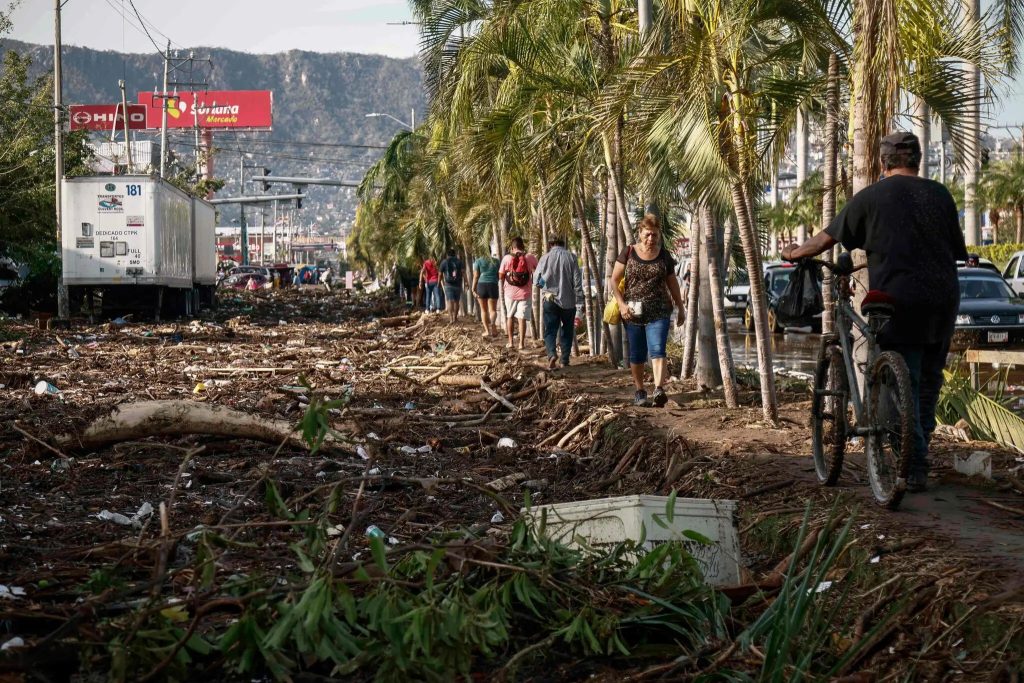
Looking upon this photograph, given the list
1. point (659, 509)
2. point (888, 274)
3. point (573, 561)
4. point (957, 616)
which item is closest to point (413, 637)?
point (573, 561)

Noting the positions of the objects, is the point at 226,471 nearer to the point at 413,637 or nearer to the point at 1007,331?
the point at 413,637

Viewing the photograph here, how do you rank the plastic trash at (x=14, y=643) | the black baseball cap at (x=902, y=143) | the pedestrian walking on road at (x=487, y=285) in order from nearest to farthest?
the plastic trash at (x=14, y=643)
the black baseball cap at (x=902, y=143)
the pedestrian walking on road at (x=487, y=285)

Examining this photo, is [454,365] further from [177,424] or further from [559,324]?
[177,424]

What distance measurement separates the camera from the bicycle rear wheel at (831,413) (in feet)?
23.6

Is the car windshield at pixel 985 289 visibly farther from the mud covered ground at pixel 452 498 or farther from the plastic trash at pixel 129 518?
the plastic trash at pixel 129 518

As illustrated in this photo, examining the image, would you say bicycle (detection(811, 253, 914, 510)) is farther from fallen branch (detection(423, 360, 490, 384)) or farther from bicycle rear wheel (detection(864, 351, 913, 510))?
fallen branch (detection(423, 360, 490, 384))

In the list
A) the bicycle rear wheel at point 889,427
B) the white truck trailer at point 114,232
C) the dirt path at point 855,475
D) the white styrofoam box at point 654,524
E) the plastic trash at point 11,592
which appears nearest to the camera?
the plastic trash at point 11,592

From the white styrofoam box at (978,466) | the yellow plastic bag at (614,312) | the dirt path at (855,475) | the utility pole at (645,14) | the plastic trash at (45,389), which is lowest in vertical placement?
the dirt path at (855,475)

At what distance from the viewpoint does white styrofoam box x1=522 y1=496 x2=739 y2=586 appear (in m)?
5.57

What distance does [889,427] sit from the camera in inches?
263

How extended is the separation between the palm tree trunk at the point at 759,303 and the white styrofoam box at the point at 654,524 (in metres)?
5.56

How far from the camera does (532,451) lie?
37.3ft

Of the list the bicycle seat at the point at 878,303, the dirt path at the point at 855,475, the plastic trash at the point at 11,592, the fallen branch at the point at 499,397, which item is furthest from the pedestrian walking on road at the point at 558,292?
the plastic trash at the point at 11,592

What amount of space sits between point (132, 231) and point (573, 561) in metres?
29.3
